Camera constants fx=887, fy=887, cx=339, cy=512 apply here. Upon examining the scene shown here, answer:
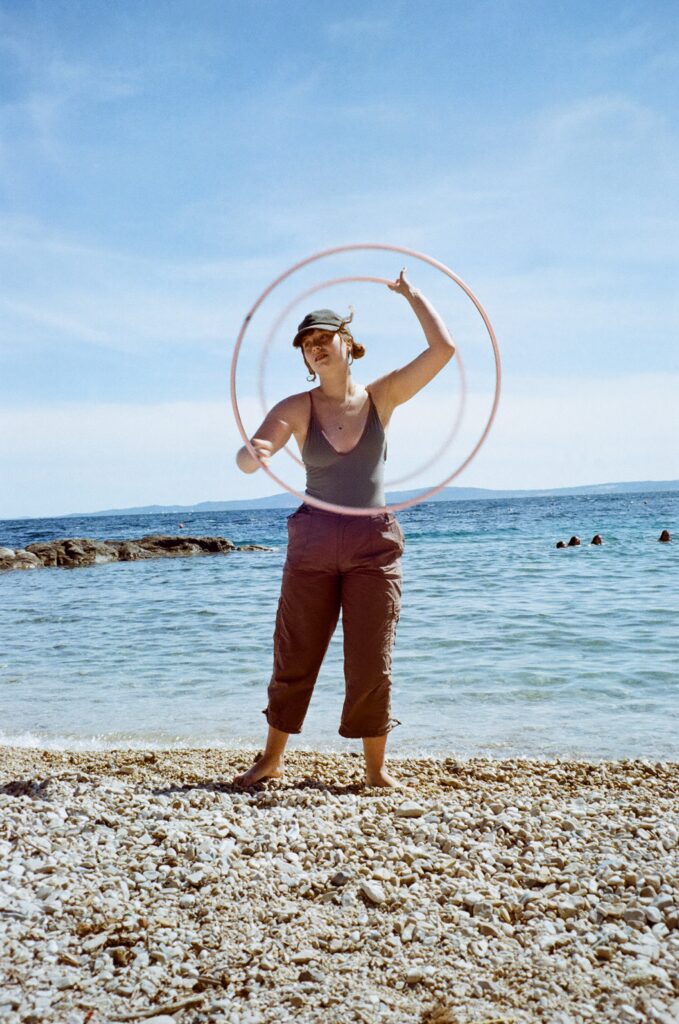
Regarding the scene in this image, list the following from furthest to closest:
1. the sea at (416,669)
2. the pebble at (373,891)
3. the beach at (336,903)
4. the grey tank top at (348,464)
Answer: the sea at (416,669)
the grey tank top at (348,464)
the pebble at (373,891)
the beach at (336,903)

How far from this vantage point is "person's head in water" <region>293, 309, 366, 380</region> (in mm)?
3914

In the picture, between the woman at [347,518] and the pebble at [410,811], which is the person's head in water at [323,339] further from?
the pebble at [410,811]

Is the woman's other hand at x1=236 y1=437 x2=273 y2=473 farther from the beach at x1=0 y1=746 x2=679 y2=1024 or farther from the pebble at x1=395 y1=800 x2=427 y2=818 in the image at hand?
the pebble at x1=395 y1=800 x2=427 y2=818

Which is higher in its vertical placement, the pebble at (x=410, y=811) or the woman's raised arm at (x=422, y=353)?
the woman's raised arm at (x=422, y=353)

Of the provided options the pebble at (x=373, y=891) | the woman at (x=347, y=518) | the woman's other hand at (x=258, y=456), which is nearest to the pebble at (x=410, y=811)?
the woman at (x=347, y=518)

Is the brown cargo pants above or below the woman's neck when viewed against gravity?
below

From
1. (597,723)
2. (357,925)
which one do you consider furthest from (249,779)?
(597,723)

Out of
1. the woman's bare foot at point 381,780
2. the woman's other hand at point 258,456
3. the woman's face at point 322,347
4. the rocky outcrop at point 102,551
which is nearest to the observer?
the woman's other hand at point 258,456

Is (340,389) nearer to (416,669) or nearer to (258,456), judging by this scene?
(258,456)

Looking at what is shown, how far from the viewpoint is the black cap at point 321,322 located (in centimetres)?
389

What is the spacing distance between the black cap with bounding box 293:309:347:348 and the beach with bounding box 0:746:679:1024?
2.14 meters

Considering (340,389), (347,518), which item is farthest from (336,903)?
(340,389)

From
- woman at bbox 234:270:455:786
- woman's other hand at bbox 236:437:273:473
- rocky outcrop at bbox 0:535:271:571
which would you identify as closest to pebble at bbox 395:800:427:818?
woman at bbox 234:270:455:786

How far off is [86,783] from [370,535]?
195cm
